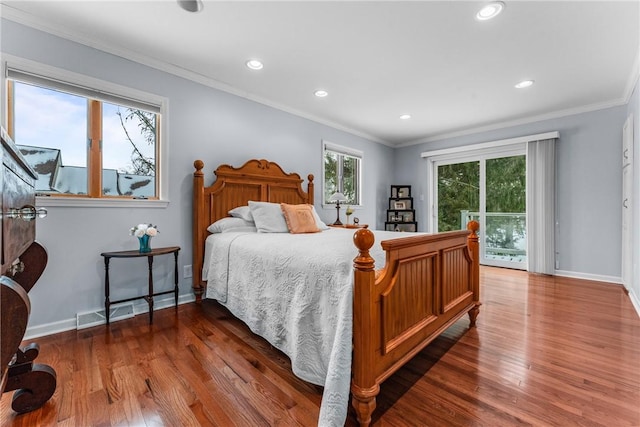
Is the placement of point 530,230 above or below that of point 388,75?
below

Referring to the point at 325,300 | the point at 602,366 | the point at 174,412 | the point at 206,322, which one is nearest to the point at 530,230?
the point at 602,366

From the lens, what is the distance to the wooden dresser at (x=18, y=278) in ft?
2.71

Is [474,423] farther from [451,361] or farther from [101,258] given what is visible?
[101,258]

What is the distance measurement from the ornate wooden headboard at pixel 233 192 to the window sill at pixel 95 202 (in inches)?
14.7

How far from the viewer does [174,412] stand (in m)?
1.37

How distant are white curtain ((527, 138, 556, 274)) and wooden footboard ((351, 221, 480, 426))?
112 inches

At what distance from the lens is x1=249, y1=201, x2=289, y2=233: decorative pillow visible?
2920 mm

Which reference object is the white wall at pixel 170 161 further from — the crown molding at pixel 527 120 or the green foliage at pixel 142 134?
the crown molding at pixel 527 120

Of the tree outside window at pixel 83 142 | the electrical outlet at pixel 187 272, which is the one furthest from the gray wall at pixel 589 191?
the tree outside window at pixel 83 142

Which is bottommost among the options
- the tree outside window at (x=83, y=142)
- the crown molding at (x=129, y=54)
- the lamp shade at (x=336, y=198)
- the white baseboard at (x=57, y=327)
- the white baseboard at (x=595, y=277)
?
the white baseboard at (x=57, y=327)

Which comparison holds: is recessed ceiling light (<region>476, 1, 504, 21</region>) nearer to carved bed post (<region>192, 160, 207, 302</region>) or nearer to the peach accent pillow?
the peach accent pillow

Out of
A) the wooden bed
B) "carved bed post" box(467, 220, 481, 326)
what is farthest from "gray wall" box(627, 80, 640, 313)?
the wooden bed

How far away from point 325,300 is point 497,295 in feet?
8.97

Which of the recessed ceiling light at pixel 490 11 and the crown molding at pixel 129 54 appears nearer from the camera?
the recessed ceiling light at pixel 490 11
